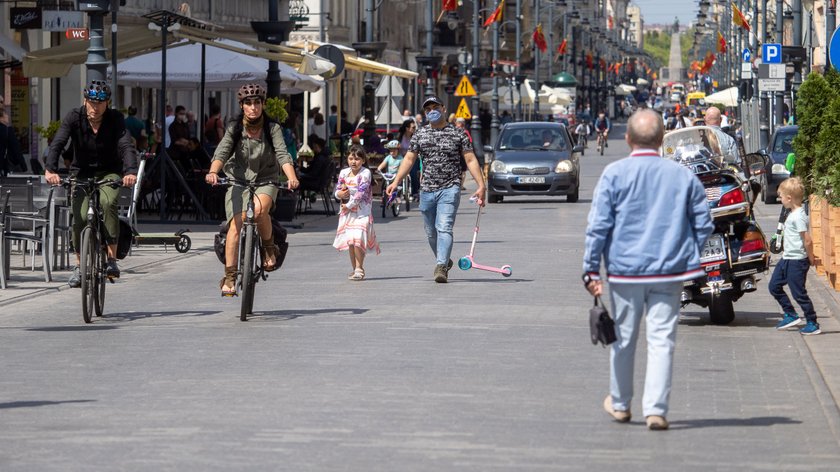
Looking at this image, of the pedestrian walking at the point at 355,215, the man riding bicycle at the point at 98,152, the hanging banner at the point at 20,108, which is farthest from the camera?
the hanging banner at the point at 20,108

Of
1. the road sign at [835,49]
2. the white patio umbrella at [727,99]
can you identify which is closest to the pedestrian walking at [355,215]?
the road sign at [835,49]

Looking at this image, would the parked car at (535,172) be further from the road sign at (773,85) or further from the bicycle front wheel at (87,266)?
the bicycle front wheel at (87,266)

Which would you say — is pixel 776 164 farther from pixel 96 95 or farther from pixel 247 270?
pixel 96 95

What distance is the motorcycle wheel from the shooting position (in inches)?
557

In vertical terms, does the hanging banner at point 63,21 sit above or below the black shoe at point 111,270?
above

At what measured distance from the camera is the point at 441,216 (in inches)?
714

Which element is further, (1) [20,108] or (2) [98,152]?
(1) [20,108]

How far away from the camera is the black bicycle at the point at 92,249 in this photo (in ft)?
45.3

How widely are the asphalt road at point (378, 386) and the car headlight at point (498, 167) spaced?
1948 cm

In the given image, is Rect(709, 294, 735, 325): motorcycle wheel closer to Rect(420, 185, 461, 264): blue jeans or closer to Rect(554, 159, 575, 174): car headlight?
Rect(420, 185, 461, 264): blue jeans

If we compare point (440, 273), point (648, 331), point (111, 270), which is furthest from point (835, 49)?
point (648, 331)

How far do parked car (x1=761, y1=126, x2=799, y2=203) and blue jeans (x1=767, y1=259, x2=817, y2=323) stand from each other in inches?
844

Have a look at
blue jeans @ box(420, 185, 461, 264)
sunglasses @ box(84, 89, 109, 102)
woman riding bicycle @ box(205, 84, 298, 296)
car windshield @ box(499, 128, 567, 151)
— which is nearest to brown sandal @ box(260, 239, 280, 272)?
woman riding bicycle @ box(205, 84, 298, 296)

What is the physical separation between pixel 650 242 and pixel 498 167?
2829 centimetres
